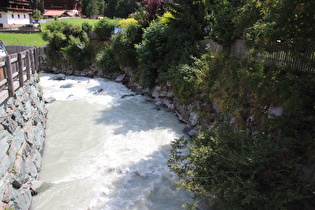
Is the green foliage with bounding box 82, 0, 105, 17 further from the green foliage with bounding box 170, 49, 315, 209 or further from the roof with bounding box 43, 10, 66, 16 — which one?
the green foliage with bounding box 170, 49, 315, 209

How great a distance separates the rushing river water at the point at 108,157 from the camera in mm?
6586

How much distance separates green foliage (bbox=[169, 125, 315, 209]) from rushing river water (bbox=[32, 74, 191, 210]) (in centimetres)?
128

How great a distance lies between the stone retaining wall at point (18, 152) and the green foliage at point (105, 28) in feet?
54.7

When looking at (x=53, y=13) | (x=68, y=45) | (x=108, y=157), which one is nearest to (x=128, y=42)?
(x=68, y=45)

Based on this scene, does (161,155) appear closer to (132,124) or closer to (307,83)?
(132,124)

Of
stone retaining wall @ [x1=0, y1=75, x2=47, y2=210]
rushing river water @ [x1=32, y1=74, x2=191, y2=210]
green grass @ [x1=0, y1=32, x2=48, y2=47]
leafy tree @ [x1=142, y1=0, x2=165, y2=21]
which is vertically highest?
leafy tree @ [x1=142, y1=0, x2=165, y2=21]

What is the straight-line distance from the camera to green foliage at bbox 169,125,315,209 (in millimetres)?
4882

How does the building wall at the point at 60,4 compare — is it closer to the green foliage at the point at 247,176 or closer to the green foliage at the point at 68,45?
the green foliage at the point at 68,45

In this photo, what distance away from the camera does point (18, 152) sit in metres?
6.68

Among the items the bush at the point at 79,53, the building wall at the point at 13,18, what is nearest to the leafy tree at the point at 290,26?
the bush at the point at 79,53

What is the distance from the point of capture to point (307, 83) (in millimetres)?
5848

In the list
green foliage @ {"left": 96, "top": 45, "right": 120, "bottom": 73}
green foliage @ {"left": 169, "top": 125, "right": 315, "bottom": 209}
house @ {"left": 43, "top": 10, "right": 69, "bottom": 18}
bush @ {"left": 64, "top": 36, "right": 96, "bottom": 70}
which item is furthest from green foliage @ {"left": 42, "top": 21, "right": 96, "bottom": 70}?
house @ {"left": 43, "top": 10, "right": 69, "bottom": 18}

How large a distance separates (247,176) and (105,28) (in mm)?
22011

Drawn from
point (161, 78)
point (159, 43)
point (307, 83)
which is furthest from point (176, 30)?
point (307, 83)
